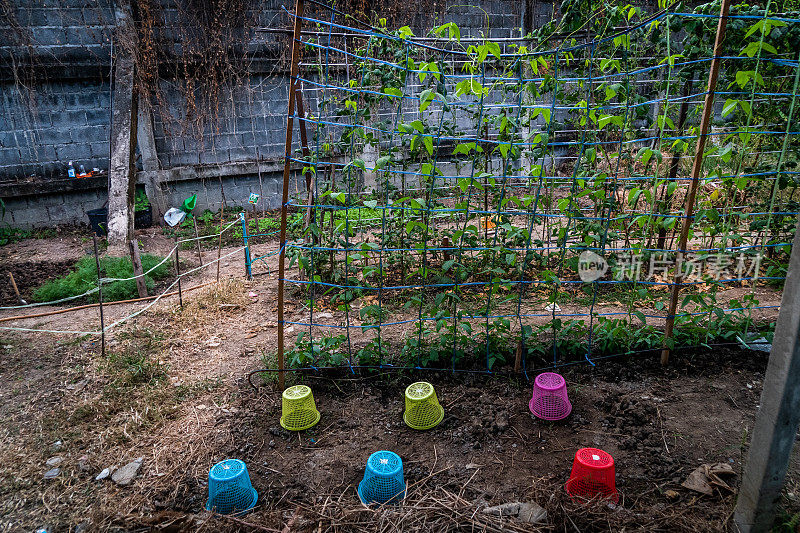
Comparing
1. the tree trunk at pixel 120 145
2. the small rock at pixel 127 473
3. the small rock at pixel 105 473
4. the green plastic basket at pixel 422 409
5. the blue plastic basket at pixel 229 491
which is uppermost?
the tree trunk at pixel 120 145

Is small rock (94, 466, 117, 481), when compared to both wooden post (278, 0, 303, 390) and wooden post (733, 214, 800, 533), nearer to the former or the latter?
wooden post (278, 0, 303, 390)

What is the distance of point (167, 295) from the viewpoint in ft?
13.7

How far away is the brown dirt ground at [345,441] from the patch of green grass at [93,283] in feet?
3.45

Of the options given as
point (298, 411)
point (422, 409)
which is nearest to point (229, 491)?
point (298, 411)

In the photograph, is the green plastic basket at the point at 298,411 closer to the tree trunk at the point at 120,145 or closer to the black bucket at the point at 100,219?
the tree trunk at the point at 120,145

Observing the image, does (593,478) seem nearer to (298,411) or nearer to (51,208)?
(298,411)

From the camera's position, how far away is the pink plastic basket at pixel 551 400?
2354 mm

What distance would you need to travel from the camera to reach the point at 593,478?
187 cm

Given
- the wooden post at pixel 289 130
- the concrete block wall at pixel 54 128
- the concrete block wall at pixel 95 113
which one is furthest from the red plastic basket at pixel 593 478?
the concrete block wall at pixel 54 128

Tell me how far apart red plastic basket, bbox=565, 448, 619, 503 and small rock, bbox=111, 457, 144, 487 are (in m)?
1.92

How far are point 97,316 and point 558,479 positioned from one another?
11.9ft

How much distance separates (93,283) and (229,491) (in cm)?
317

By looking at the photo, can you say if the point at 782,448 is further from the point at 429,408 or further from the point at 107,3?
the point at 107,3

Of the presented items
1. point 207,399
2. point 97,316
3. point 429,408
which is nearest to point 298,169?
point 97,316
